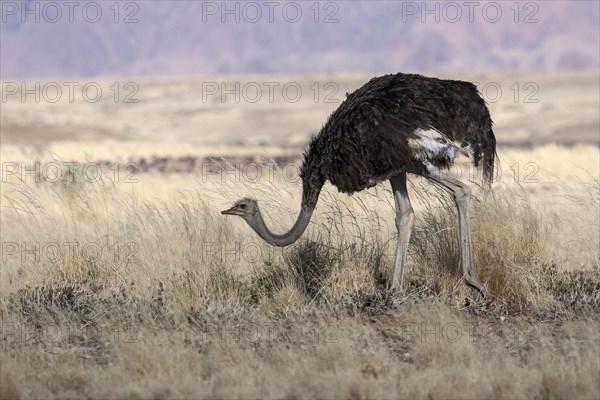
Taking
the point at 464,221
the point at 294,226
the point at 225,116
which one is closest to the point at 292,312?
the point at 294,226

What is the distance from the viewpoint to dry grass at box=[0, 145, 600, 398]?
6.65m

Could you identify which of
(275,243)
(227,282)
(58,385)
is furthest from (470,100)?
(58,385)

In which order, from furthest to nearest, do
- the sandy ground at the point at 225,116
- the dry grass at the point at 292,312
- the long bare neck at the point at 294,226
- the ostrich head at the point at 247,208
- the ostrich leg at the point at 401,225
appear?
the sandy ground at the point at 225,116 → the ostrich leg at the point at 401,225 → the ostrich head at the point at 247,208 → the long bare neck at the point at 294,226 → the dry grass at the point at 292,312

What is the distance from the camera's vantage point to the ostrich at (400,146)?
27.7 ft

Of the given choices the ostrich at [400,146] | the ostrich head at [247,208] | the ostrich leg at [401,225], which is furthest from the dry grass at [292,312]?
the ostrich head at [247,208]

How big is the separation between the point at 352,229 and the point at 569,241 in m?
2.24

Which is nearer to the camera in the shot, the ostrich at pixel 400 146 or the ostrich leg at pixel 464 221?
the ostrich at pixel 400 146

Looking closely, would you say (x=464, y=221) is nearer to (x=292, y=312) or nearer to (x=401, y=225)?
(x=401, y=225)

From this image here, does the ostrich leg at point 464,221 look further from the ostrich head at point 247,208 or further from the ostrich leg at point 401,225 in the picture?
the ostrich head at point 247,208

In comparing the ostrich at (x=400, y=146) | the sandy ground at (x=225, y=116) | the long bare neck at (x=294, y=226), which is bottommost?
the long bare neck at (x=294, y=226)

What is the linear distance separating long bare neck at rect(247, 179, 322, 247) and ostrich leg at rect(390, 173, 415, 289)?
Answer: 728 millimetres

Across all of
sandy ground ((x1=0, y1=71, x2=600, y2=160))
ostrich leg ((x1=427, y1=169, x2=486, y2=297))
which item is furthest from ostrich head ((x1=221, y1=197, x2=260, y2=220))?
sandy ground ((x1=0, y1=71, x2=600, y2=160))

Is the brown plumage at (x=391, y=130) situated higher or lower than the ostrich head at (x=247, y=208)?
higher

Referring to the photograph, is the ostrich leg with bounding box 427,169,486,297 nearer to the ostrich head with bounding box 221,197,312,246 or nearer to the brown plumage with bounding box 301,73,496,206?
the brown plumage with bounding box 301,73,496,206
